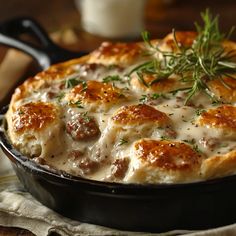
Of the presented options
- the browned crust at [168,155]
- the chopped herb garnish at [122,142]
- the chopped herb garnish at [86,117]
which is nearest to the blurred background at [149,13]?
the chopped herb garnish at [86,117]

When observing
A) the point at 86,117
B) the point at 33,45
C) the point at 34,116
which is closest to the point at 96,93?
the point at 86,117

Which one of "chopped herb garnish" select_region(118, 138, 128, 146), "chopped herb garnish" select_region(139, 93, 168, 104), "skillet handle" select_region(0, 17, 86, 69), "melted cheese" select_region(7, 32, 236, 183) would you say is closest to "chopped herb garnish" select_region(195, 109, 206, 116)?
"melted cheese" select_region(7, 32, 236, 183)

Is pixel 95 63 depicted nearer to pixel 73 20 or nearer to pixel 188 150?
pixel 188 150

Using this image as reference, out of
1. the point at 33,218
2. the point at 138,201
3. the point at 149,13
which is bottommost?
the point at 149,13

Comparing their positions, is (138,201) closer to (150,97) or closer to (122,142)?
(122,142)

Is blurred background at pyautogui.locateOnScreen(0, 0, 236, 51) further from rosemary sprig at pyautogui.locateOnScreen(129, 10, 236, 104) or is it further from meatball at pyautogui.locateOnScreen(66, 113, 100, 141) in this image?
meatball at pyautogui.locateOnScreen(66, 113, 100, 141)

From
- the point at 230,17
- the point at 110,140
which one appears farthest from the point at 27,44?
the point at 230,17
